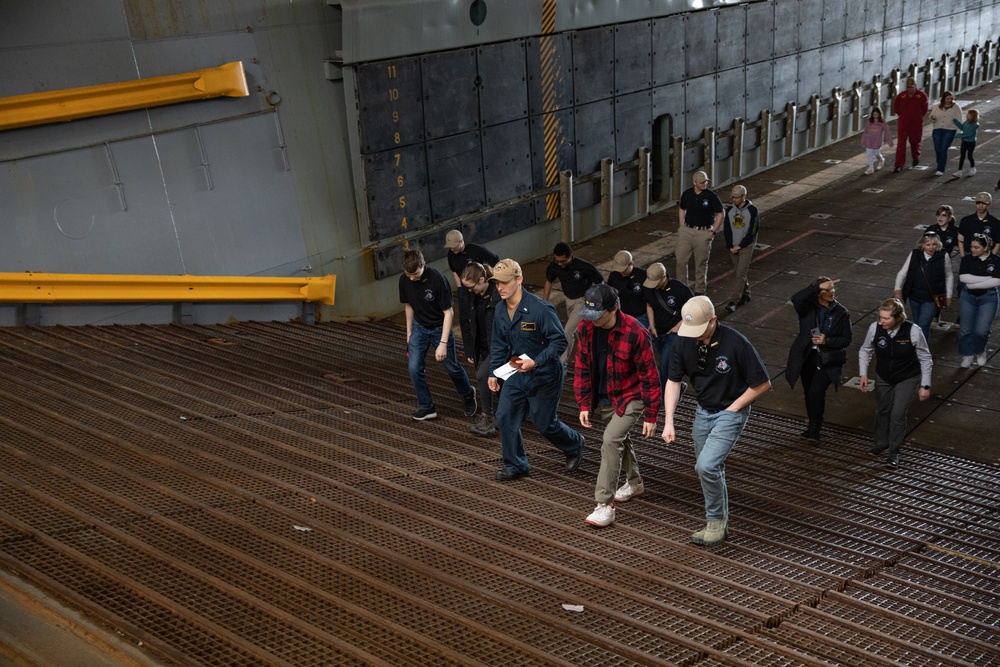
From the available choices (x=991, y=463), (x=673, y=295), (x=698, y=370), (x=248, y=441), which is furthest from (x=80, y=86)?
(x=991, y=463)

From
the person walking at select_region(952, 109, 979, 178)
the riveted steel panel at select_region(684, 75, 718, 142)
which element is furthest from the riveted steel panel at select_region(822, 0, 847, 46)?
the riveted steel panel at select_region(684, 75, 718, 142)

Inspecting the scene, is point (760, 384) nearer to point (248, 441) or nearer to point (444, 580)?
point (444, 580)

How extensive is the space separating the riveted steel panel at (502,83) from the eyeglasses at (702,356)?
9.38m

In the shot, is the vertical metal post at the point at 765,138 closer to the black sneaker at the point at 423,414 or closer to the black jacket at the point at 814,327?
the black jacket at the point at 814,327

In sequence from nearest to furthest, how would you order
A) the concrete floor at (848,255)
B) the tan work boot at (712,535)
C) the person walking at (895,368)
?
the tan work boot at (712,535)
the person walking at (895,368)
the concrete floor at (848,255)

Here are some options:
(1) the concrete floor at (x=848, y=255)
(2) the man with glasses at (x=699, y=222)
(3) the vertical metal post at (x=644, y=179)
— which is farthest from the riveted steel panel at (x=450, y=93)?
(3) the vertical metal post at (x=644, y=179)

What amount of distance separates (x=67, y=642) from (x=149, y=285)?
24.0 ft

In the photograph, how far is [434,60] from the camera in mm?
13891

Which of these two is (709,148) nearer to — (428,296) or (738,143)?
(738,143)

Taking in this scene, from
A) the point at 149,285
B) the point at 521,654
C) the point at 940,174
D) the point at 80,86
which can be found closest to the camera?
the point at 521,654

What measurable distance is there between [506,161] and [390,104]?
2.61 m

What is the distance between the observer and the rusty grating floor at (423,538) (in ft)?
15.1

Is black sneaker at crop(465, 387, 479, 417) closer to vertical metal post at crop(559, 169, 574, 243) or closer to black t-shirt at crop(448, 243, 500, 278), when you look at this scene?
black t-shirt at crop(448, 243, 500, 278)

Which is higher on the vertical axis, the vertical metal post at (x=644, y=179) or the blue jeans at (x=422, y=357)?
the blue jeans at (x=422, y=357)
